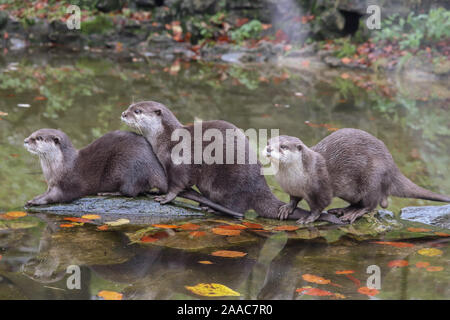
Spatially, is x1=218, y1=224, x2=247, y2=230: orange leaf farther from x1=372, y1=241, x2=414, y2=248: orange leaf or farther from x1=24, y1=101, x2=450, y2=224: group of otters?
x1=372, y1=241, x2=414, y2=248: orange leaf

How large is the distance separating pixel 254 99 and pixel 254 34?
613 cm

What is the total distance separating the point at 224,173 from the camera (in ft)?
11.9

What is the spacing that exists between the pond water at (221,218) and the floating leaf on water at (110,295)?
0.04m

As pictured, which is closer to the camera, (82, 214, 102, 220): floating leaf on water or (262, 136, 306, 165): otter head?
(262, 136, 306, 165): otter head

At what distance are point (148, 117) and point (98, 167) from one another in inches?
20.2

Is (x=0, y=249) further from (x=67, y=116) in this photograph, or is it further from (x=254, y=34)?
(x=254, y=34)

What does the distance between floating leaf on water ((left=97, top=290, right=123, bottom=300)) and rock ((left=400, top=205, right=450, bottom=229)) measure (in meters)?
2.25

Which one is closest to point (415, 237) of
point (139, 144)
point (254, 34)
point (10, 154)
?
point (139, 144)

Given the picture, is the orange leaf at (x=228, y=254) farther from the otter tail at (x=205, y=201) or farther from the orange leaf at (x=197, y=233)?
the otter tail at (x=205, y=201)

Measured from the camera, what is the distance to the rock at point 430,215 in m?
3.63

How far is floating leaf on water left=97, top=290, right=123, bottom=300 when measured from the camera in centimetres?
242

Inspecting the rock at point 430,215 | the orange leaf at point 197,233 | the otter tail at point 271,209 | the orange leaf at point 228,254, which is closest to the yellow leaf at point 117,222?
the orange leaf at point 197,233

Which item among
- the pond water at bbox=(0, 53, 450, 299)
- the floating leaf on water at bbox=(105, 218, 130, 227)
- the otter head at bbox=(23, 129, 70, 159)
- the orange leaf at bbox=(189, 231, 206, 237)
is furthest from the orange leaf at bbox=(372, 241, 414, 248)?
the otter head at bbox=(23, 129, 70, 159)
